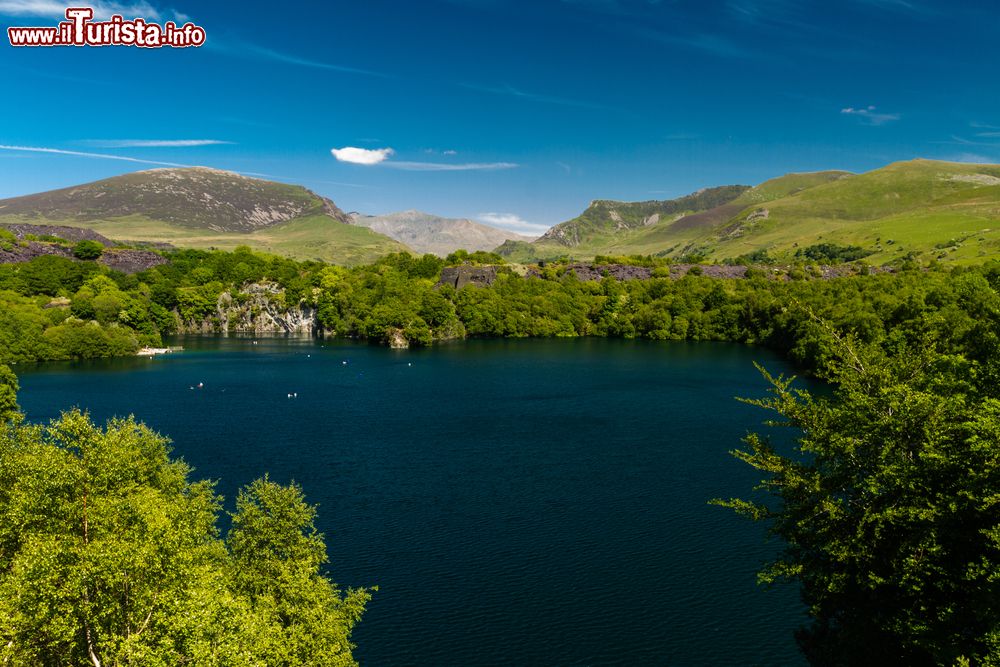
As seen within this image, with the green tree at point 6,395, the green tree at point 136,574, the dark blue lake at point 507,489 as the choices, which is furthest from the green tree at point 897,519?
the green tree at point 6,395

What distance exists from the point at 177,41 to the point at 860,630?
105 m

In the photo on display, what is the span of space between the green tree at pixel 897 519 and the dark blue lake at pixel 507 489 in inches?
394

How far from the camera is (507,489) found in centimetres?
6838

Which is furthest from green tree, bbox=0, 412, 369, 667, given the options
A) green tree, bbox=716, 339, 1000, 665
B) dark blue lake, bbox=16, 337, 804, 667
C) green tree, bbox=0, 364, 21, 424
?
green tree, bbox=0, 364, 21, 424

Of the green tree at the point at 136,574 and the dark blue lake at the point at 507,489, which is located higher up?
the green tree at the point at 136,574

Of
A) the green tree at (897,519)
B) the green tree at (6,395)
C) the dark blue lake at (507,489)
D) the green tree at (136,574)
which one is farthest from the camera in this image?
the green tree at (6,395)

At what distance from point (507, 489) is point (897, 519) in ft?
144

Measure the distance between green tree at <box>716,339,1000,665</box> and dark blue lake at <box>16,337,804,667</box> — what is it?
10020 mm

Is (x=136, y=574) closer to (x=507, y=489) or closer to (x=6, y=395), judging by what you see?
(x=507, y=489)

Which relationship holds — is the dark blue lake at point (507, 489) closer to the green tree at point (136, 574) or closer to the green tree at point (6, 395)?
the green tree at point (136, 574)

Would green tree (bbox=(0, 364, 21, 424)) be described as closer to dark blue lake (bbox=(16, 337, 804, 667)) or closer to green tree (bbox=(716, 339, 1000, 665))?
dark blue lake (bbox=(16, 337, 804, 667))

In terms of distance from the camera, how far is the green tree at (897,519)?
2597cm

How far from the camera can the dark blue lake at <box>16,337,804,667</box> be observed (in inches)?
1652

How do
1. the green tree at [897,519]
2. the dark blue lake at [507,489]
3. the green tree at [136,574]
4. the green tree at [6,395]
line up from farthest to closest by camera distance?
the green tree at [6,395] → the dark blue lake at [507,489] → the green tree at [897,519] → the green tree at [136,574]
